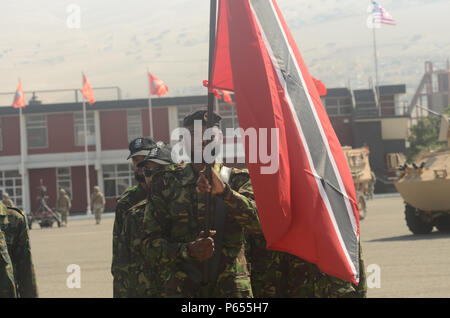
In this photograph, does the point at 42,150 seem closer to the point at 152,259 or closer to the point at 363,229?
the point at 363,229

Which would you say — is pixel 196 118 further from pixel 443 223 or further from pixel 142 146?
pixel 443 223

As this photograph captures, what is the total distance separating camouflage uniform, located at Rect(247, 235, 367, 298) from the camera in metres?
5.20

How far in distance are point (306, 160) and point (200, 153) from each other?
58 centimetres

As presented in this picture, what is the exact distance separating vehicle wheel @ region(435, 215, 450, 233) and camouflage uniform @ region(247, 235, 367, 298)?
14.5 meters

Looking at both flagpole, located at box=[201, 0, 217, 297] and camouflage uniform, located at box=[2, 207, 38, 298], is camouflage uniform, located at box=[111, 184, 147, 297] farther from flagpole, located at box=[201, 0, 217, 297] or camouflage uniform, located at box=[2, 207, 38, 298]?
flagpole, located at box=[201, 0, 217, 297]

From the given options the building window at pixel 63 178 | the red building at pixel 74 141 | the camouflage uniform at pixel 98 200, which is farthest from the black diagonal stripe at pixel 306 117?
the building window at pixel 63 178

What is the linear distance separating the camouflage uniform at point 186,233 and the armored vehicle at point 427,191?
1365 cm

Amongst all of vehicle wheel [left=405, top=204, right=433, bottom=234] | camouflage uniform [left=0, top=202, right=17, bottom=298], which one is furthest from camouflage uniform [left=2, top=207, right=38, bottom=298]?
vehicle wheel [left=405, top=204, right=433, bottom=234]

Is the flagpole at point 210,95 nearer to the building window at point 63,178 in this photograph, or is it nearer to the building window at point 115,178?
the building window at point 63,178

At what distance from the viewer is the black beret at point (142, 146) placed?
22.4 ft

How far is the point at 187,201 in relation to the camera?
4.72 meters

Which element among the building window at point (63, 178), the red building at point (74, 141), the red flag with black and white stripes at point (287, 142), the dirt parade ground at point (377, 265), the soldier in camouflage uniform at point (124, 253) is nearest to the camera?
the red flag with black and white stripes at point (287, 142)

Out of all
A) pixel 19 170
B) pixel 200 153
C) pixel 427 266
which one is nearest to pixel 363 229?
pixel 427 266

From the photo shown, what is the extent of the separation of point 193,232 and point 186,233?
1.4 inches
